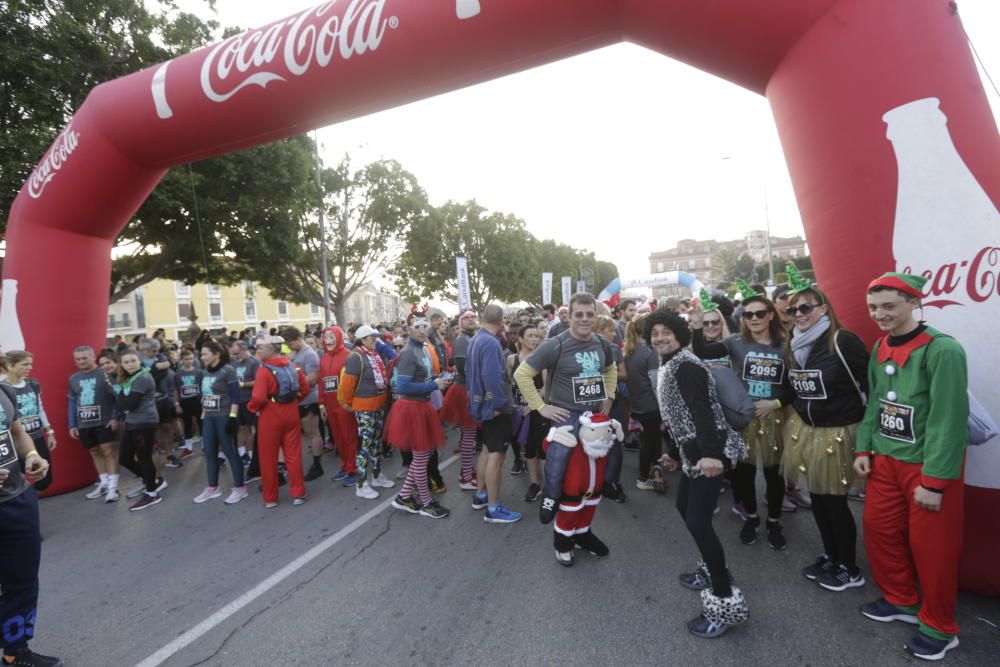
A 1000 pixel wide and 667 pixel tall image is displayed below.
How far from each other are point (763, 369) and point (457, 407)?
10.3 ft

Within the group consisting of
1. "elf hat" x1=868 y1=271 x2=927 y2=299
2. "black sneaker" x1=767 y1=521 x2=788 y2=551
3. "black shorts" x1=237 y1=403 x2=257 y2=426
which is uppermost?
"elf hat" x1=868 y1=271 x2=927 y2=299

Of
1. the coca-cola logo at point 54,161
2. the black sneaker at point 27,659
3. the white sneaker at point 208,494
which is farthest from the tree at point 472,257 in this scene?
the black sneaker at point 27,659

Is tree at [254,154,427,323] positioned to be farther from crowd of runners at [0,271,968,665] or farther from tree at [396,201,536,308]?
crowd of runners at [0,271,968,665]

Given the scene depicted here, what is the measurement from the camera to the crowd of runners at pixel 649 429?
96.4 inches

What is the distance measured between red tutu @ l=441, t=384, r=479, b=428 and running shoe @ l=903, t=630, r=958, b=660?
3.82m

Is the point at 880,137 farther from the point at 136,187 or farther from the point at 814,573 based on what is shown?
the point at 136,187

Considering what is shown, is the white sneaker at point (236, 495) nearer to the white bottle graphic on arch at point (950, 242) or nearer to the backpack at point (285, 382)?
the backpack at point (285, 382)

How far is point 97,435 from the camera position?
5.73 meters

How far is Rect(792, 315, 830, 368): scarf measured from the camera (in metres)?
3.01

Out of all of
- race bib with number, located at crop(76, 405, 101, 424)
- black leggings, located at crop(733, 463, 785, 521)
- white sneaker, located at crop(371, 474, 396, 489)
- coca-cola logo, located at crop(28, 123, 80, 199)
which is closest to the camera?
black leggings, located at crop(733, 463, 785, 521)

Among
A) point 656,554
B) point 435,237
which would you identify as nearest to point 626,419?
point 656,554

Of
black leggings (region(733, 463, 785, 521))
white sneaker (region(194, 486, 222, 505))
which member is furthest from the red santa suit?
black leggings (region(733, 463, 785, 521))

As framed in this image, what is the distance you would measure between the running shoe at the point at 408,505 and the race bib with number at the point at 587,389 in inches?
90.0

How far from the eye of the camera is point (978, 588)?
2727mm
